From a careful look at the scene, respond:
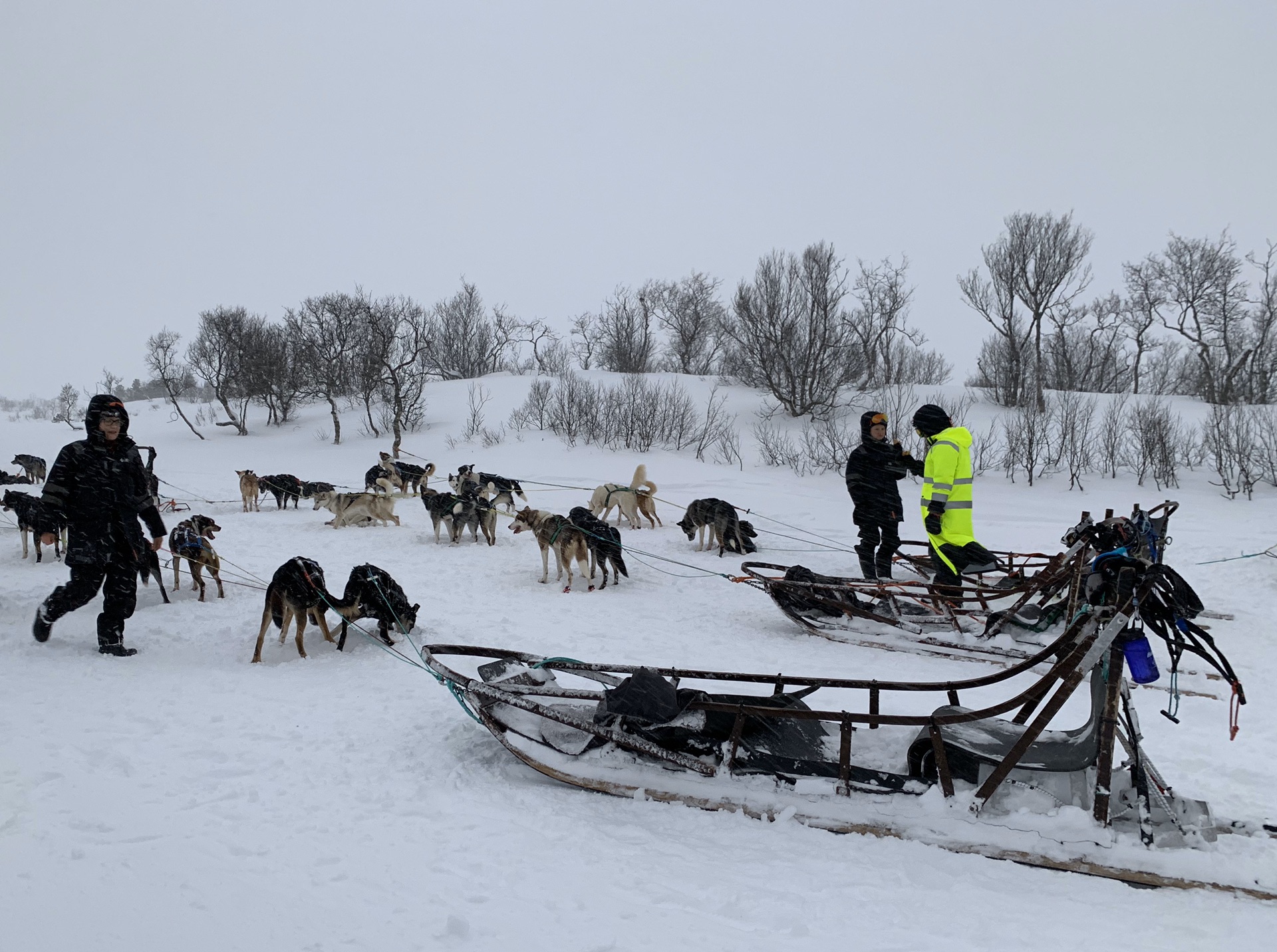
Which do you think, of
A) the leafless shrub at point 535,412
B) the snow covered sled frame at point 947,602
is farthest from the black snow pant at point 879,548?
the leafless shrub at point 535,412

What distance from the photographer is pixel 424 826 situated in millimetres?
2566

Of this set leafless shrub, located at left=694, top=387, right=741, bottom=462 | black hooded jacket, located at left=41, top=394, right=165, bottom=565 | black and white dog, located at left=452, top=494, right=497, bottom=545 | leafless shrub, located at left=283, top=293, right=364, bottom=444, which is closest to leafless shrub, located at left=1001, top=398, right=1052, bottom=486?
leafless shrub, located at left=694, top=387, right=741, bottom=462

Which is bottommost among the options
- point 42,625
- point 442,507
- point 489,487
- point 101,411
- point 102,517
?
point 42,625

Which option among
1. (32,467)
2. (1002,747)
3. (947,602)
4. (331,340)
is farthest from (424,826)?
(331,340)

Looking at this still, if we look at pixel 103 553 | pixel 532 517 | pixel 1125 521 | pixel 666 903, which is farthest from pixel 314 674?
pixel 1125 521

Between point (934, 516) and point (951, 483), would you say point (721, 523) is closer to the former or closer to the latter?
point (934, 516)

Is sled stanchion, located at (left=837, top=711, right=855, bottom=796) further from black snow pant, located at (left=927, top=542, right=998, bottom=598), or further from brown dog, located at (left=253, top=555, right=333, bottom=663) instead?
brown dog, located at (left=253, top=555, right=333, bottom=663)

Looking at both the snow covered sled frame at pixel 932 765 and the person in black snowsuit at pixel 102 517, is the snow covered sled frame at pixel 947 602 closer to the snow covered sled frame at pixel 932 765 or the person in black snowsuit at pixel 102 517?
the snow covered sled frame at pixel 932 765

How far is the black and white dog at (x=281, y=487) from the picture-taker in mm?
12695

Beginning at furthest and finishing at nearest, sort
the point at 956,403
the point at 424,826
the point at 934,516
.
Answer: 1. the point at 956,403
2. the point at 934,516
3. the point at 424,826

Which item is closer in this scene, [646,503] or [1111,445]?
[646,503]

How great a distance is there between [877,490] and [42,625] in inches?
249

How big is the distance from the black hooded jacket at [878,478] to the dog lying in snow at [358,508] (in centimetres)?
704

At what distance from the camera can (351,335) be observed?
2523 centimetres
